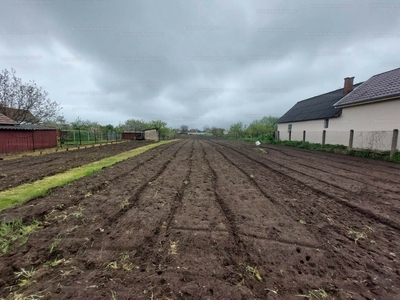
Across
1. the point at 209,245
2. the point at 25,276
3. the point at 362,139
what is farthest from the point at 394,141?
the point at 25,276

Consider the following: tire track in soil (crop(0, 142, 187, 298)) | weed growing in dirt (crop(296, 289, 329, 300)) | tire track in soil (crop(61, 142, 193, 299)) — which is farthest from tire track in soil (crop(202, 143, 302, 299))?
tire track in soil (crop(0, 142, 187, 298))

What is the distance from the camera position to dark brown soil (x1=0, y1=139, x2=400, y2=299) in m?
1.67

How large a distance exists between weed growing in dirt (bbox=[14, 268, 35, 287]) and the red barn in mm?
15375

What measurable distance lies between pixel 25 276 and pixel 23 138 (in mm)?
16810

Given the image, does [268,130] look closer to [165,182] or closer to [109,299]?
[165,182]

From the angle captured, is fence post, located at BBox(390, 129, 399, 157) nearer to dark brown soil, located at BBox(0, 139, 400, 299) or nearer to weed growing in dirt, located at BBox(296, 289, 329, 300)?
dark brown soil, located at BBox(0, 139, 400, 299)

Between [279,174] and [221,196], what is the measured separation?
337 cm

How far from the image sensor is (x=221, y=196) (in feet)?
13.7

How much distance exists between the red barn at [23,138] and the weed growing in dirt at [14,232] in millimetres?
13918

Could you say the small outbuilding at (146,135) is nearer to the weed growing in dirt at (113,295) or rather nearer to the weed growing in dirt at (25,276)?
the weed growing in dirt at (25,276)

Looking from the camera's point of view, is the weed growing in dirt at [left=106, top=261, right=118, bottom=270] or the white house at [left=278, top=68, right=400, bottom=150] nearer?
the weed growing in dirt at [left=106, top=261, right=118, bottom=270]

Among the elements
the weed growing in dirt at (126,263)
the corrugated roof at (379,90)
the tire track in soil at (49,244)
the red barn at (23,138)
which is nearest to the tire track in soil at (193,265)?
the weed growing in dirt at (126,263)

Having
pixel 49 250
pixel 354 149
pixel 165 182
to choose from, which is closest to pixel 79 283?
pixel 49 250

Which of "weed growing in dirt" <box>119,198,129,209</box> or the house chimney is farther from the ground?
the house chimney
